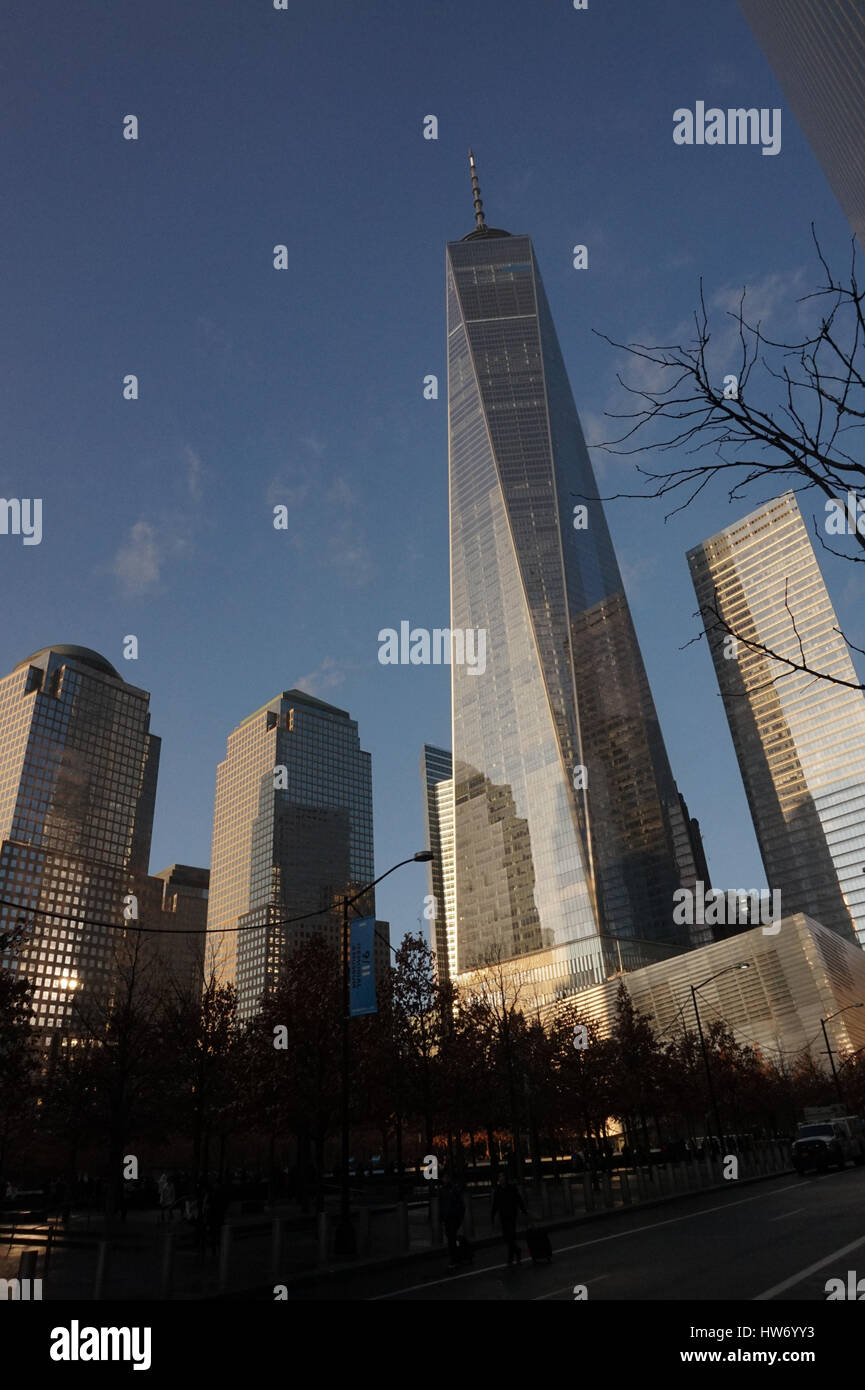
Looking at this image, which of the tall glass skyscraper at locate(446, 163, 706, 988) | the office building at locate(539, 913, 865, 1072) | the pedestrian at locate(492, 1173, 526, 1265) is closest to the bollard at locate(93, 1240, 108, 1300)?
the pedestrian at locate(492, 1173, 526, 1265)

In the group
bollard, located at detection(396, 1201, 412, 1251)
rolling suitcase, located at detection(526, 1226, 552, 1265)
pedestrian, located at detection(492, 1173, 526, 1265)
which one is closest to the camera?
rolling suitcase, located at detection(526, 1226, 552, 1265)

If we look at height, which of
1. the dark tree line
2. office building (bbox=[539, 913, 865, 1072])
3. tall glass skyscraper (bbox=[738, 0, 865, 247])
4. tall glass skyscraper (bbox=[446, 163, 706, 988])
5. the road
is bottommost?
the road

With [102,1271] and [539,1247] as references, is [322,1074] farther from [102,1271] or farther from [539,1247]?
[102,1271]

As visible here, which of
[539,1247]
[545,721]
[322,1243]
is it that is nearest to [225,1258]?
[322,1243]

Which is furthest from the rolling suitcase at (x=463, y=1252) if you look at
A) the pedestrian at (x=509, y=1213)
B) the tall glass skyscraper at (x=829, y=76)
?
the tall glass skyscraper at (x=829, y=76)

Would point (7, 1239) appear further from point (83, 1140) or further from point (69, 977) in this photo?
point (69, 977)

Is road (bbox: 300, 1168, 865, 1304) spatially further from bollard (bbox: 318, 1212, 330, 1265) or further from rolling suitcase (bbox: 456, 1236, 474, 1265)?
bollard (bbox: 318, 1212, 330, 1265)
